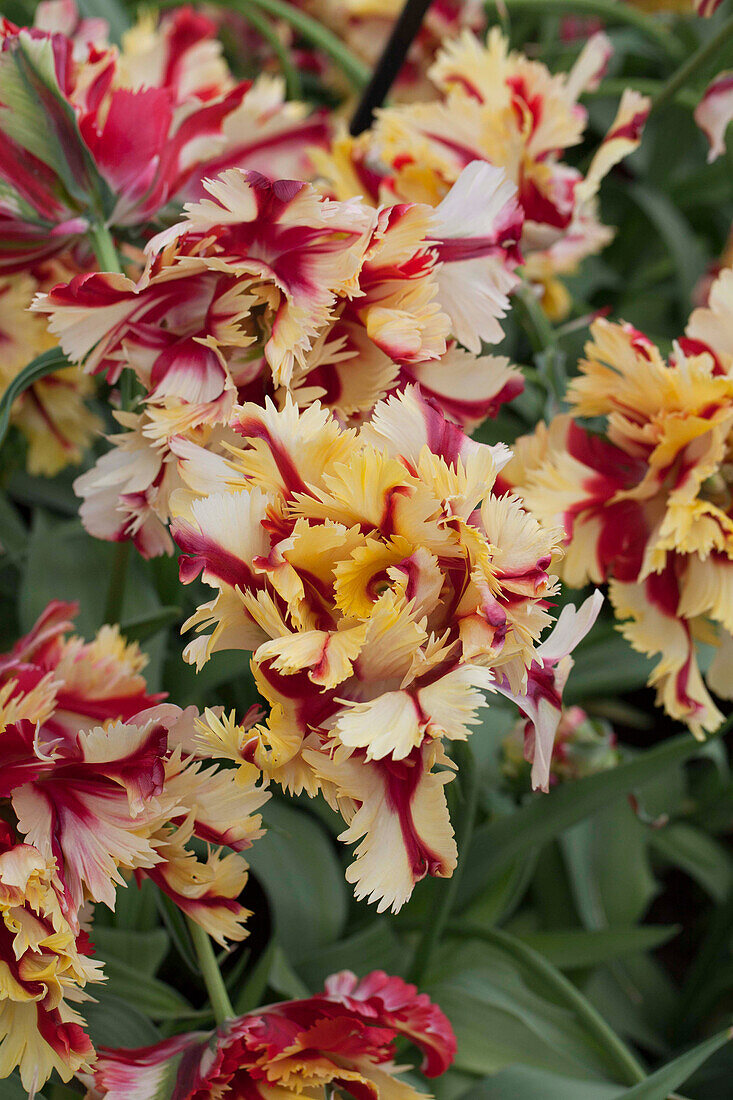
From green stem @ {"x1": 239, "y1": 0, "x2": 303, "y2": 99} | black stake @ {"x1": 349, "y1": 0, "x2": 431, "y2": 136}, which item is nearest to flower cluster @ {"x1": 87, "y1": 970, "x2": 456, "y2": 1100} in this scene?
black stake @ {"x1": 349, "y1": 0, "x2": 431, "y2": 136}

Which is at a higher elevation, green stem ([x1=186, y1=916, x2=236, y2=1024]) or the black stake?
the black stake

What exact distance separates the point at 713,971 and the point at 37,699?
0.54 metres

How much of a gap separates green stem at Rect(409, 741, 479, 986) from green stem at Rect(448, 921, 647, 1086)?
0.11 feet

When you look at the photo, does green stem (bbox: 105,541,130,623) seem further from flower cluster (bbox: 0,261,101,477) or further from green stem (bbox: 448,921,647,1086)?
green stem (bbox: 448,921,647,1086)

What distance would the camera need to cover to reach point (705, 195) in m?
0.81

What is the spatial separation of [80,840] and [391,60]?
387mm

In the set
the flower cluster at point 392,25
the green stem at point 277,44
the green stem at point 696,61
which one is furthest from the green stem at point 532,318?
the flower cluster at point 392,25

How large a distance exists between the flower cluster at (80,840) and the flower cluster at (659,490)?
143mm

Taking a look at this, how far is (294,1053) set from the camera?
0.93 feet

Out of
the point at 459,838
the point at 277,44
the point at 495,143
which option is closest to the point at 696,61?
the point at 495,143

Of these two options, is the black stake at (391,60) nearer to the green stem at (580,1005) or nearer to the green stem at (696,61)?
the green stem at (696,61)

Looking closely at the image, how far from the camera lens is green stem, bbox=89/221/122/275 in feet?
1.06

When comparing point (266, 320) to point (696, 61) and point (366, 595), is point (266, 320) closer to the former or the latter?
point (366, 595)

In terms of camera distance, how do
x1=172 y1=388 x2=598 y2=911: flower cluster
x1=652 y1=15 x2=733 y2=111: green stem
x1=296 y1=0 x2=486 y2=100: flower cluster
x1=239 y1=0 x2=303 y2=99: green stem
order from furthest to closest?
x1=296 y1=0 x2=486 y2=100: flower cluster < x1=239 y1=0 x2=303 y2=99: green stem < x1=652 y1=15 x2=733 y2=111: green stem < x1=172 y1=388 x2=598 y2=911: flower cluster
